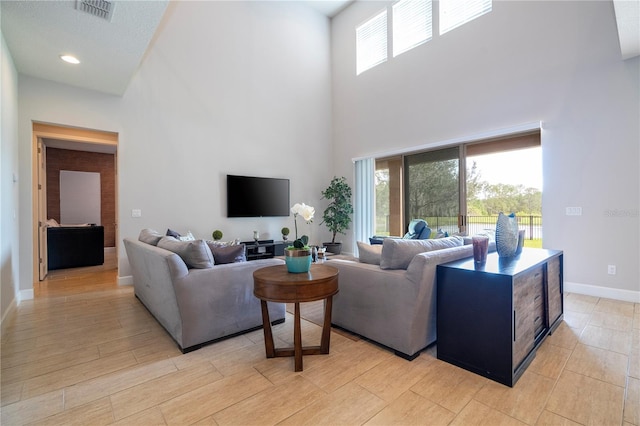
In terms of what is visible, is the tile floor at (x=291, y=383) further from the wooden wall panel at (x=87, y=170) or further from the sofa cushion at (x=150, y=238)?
the wooden wall panel at (x=87, y=170)

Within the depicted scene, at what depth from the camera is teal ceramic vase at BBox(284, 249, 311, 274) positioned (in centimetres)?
223

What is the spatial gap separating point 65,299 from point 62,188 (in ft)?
17.1

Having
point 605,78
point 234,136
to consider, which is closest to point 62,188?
point 234,136

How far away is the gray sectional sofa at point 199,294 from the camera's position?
2.31 metres

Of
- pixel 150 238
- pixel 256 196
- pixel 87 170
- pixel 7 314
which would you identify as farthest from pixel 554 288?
pixel 87 170

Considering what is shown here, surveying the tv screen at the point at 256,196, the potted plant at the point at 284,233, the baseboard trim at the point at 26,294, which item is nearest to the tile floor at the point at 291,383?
the baseboard trim at the point at 26,294

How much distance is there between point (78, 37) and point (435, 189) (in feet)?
17.5

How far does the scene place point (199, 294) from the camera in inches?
93.2

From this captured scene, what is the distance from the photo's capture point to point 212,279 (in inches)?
96.0

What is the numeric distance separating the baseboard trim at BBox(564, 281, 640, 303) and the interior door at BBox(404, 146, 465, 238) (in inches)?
63.0

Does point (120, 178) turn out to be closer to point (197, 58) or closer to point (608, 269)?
point (197, 58)

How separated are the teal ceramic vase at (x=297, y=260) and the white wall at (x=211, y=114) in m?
3.59

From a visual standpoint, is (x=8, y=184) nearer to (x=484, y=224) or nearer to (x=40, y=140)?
(x=40, y=140)

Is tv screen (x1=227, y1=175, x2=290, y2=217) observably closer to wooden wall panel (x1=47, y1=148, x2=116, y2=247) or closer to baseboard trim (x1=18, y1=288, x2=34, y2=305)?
baseboard trim (x1=18, y1=288, x2=34, y2=305)
